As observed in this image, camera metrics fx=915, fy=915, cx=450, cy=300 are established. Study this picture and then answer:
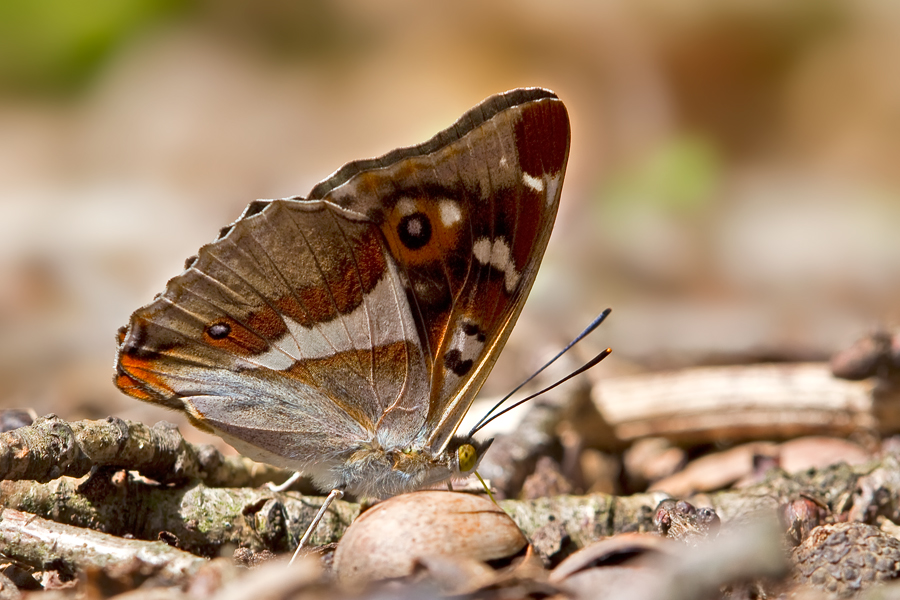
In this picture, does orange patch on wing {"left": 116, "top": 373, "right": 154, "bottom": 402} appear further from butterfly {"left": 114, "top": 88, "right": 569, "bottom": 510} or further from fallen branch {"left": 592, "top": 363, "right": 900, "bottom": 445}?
fallen branch {"left": 592, "top": 363, "right": 900, "bottom": 445}

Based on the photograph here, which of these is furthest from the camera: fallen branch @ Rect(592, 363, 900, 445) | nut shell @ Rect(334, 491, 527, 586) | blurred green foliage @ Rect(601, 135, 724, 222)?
blurred green foliage @ Rect(601, 135, 724, 222)

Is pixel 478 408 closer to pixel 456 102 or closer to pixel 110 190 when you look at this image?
pixel 456 102

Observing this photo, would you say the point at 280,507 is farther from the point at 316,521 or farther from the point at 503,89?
the point at 503,89

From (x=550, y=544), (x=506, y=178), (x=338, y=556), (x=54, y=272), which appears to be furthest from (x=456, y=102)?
(x=338, y=556)

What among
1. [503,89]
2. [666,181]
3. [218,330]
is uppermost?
[503,89]

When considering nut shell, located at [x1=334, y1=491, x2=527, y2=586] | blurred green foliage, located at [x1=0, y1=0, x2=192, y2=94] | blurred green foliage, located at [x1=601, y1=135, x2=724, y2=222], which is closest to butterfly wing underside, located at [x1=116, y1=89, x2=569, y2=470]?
nut shell, located at [x1=334, y1=491, x2=527, y2=586]

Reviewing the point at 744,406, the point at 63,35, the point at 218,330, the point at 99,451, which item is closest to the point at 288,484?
the point at 218,330
